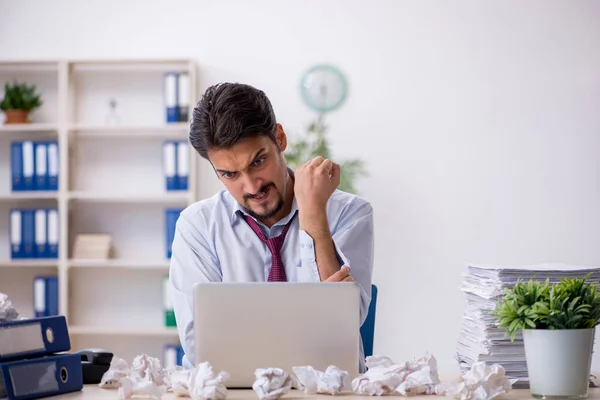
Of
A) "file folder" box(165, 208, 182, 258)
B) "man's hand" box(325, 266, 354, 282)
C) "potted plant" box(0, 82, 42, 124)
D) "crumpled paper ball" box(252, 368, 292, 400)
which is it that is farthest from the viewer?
"potted plant" box(0, 82, 42, 124)

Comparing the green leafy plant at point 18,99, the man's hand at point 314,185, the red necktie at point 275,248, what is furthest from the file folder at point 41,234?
the man's hand at point 314,185

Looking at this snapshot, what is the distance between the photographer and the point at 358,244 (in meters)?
2.14

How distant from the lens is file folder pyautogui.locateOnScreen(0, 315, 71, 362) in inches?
56.8

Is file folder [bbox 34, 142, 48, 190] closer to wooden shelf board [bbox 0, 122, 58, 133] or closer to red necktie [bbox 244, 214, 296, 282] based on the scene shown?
wooden shelf board [bbox 0, 122, 58, 133]

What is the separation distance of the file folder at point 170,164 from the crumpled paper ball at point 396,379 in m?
3.15

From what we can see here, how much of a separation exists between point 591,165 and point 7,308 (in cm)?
391

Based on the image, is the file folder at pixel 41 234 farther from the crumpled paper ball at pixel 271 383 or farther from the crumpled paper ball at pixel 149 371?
the crumpled paper ball at pixel 271 383

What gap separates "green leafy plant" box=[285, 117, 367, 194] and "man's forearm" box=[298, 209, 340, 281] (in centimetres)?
236

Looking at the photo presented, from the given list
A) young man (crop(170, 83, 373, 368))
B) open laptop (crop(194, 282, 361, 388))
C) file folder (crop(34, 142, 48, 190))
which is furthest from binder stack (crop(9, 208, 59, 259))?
open laptop (crop(194, 282, 361, 388))

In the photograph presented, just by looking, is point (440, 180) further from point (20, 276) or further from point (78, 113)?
point (20, 276)

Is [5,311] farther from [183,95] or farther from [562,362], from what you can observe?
[183,95]

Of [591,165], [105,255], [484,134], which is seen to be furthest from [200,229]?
[591,165]

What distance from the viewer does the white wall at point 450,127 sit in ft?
15.5

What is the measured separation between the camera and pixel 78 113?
4.84 meters
